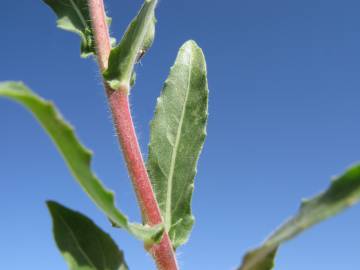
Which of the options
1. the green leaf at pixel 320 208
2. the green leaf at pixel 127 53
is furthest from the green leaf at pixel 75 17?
the green leaf at pixel 320 208

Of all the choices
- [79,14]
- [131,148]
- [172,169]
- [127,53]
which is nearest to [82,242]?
[131,148]

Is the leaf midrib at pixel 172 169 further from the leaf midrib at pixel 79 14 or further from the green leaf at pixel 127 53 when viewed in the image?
the leaf midrib at pixel 79 14

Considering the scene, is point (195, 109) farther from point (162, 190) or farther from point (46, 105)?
point (46, 105)

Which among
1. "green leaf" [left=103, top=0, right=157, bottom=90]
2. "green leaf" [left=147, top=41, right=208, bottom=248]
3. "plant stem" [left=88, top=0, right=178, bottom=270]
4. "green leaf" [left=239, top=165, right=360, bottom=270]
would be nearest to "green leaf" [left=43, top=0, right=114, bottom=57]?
"plant stem" [left=88, top=0, right=178, bottom=270]

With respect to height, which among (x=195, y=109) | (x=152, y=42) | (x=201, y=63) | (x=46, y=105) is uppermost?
(x=152, y=42)

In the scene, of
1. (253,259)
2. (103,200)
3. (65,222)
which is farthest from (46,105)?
(253,259)

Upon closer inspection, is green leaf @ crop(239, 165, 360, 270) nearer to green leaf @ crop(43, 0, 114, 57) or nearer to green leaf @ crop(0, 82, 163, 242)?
green leaf @ crop(0, 82, 163, 242)
